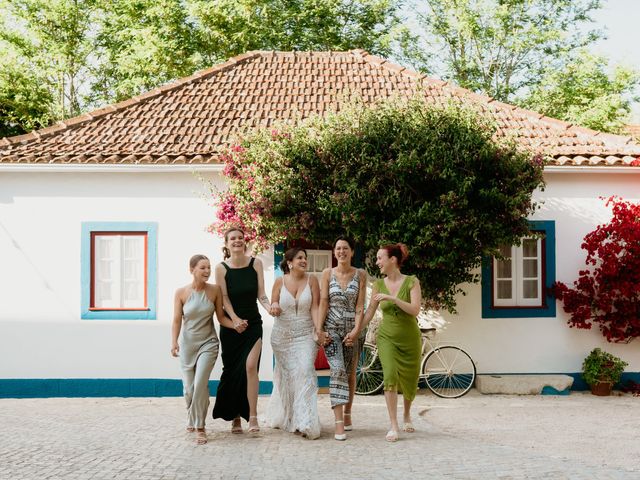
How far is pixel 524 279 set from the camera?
40.1ft

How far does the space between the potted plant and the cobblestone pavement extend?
886 mm

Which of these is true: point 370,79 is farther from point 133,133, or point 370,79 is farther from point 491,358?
point 491,358

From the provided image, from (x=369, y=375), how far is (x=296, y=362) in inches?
132

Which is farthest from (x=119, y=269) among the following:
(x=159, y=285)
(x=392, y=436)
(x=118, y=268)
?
(x=392, y=436)

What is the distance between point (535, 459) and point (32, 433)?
515 cm

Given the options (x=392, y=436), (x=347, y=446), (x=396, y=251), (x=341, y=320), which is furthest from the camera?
(x=396, y=251)

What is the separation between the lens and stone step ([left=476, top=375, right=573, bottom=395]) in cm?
1145

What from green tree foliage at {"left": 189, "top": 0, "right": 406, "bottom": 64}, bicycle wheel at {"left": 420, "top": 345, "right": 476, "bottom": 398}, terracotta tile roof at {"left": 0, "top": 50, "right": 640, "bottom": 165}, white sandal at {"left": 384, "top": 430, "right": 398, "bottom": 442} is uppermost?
green tree foliage at {"left": 189, "top": 0, "right": 406, "bottom": 64}

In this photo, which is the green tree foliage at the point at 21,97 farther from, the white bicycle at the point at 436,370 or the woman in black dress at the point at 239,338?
the woman in black dress at the point at 239,338

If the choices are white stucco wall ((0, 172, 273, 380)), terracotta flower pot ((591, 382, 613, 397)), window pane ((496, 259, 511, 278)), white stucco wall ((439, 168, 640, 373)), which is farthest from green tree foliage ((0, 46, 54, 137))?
terracotta flower pot ((591, 382, 613, 397))

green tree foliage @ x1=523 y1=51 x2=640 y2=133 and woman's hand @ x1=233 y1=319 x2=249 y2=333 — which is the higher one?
green tree foliage @ x1=523 y1=51 x2=640 y2=133

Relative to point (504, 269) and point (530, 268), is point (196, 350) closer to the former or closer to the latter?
point (504, 269)

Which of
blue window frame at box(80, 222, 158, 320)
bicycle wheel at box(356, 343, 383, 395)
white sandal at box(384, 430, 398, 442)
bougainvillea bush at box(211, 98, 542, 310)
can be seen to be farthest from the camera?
blue window frame at box(80, 222, 158, 320)

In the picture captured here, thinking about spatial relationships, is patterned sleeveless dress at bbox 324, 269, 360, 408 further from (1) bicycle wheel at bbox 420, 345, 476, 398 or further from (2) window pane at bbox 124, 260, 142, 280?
(2) window pane at bbox 124, 260, 142, 280
